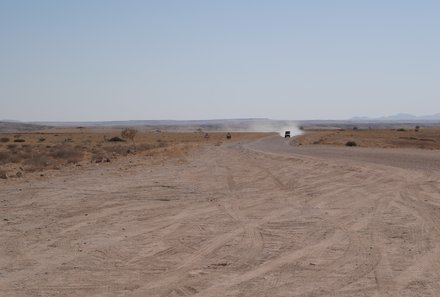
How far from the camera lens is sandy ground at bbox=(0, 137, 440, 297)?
755cm

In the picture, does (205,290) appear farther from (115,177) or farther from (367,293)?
(115,177)

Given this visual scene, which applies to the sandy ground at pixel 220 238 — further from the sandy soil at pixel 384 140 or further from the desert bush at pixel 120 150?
the sandy soil at pixel 384 140

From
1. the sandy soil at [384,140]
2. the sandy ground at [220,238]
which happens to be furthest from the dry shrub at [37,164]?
the sandy soil at [384,140]

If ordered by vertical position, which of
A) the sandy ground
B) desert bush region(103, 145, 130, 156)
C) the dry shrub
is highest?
the sandy ground

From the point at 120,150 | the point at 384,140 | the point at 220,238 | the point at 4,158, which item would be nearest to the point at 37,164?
the point at 4,158

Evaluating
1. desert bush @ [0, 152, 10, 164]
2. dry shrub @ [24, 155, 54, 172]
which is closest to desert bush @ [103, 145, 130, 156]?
desert bush @ [0, 152, 10, 164]

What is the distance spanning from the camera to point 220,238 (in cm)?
1055

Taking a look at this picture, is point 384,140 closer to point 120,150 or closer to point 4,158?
point 120,150

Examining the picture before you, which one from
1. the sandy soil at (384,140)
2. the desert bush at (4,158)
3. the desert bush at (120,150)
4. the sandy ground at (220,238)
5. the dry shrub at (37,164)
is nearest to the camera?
the sandy ground at (220,238)

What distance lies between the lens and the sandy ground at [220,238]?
755 centimetres

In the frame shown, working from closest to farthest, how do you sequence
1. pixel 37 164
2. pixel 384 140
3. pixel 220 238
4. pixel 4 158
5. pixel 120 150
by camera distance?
pixel 220 238 → pixel 37 164 → pixel 4 158 → pixel 120 150 → pixel 384 140

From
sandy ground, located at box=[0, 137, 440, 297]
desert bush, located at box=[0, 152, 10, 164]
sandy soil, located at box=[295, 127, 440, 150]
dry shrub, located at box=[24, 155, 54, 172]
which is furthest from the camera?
sandy soil, located at box=[295, 127, 440, 150]

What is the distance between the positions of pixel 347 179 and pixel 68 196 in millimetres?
10870

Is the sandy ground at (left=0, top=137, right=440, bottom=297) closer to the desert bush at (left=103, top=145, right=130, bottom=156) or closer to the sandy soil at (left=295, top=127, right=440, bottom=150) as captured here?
the desert bush at (left=103, top=145, right=130, bottom=156)
